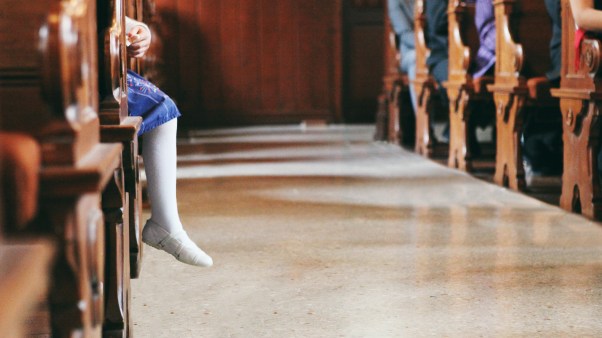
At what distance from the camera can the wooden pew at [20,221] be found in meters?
0.91

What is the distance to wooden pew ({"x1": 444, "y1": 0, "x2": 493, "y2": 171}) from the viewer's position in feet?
17.4

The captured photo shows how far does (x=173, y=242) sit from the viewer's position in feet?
8.31

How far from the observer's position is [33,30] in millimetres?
1687

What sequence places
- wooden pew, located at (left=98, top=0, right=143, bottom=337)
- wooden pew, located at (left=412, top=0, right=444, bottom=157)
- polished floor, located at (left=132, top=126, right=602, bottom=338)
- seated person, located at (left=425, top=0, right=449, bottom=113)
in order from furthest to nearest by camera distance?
wooden pew, located at (left=412, top=0, right=444, bottom=157) < seated person, located at (left=425, top=0, right=449, bottom=113) < polished floor, located at (left=132, top=126, right=602, bottom=338) < wooden pew, located at (left=98, top=0, right=143, bottom=337)

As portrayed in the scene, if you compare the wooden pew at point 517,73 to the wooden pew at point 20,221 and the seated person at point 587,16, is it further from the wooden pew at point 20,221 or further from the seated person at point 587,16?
the wooden pew at point 20,221

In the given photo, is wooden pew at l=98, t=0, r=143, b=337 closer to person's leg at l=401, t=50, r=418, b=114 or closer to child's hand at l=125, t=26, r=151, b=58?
child's hand at l=125, t=26, r=151, b=58

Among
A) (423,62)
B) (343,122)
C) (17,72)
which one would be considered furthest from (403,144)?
(17,72)

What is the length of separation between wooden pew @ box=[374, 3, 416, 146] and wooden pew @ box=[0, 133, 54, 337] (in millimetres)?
6084

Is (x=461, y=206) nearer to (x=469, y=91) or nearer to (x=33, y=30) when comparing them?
(x=469, y=91)

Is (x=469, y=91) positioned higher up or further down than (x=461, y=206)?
higher up

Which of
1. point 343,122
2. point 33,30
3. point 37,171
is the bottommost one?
point 343,122

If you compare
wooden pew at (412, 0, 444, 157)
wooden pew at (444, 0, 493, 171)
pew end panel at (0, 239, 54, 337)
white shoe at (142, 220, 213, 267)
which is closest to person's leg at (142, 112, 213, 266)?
white shoe at (142, 220, 213, 267)

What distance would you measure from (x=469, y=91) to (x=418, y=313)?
3.15 metres

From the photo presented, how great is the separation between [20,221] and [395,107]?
6.32m
